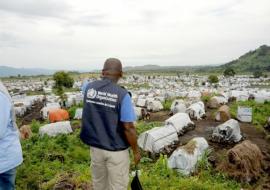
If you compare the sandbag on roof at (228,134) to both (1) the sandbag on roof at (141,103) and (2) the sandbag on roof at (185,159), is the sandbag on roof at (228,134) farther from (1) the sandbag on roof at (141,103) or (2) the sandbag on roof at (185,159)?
(1) the sandbag on roof at (141,103)

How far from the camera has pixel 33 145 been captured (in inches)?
411

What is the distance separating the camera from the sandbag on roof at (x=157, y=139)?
10.6 m

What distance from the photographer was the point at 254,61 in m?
122

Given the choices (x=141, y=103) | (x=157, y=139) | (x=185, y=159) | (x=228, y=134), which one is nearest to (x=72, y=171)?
(x=185, y=159)

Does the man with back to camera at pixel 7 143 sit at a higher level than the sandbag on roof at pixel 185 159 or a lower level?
higher

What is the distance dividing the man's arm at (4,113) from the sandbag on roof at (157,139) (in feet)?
23.7

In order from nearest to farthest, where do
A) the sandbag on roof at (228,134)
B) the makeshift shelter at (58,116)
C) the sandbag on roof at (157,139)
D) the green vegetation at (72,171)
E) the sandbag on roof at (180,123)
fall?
the green vegetation at (72,171)
the sandbag on roof at (157,139)
the sandbag on roof at (228,134)
the sandbag on roof at (180,123)
the makeshift shelter at (58,116)

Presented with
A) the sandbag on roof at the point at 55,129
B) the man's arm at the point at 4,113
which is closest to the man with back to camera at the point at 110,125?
the man's arm at the point at 4,113

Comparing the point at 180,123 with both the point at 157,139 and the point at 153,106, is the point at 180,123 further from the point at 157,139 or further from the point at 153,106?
the point at 153,106

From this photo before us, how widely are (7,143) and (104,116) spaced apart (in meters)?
1.09

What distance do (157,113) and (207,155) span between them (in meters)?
11.4

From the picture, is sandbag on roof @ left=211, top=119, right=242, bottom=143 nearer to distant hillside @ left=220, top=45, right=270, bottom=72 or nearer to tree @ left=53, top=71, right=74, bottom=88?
tree @ left=53, top=71, right=74, bottom=88

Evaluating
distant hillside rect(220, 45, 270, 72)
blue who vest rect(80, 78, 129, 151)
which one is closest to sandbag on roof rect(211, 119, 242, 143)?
blue who vest rect(80, 78, 129, 151)

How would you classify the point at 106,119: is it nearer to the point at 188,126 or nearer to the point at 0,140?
the point at 0,140
